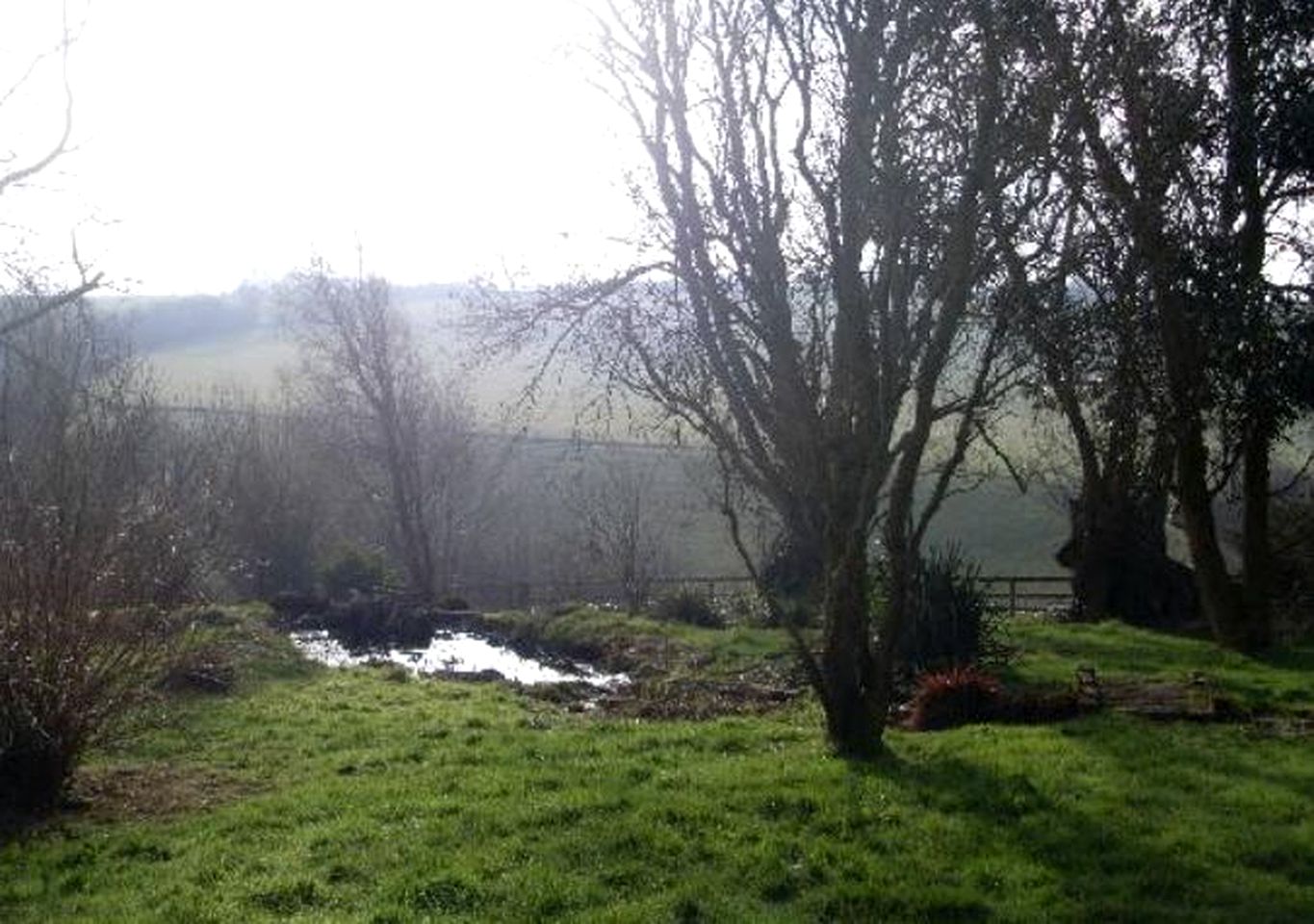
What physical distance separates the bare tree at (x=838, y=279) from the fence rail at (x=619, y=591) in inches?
784

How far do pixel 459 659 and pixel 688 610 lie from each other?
5858 mm

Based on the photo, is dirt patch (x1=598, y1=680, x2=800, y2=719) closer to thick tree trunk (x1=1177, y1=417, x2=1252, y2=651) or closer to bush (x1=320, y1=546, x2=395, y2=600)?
thick tree trunk (x1=1177, y1=417, x2=1252, y2=651)

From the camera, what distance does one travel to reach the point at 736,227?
1176 cm

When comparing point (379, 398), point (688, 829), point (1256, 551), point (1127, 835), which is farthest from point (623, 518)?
point (1127, 835)

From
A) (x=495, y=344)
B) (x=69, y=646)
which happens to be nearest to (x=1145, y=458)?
(x=495, y=344)

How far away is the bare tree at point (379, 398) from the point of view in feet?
133

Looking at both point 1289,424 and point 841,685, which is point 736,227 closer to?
point 841,685

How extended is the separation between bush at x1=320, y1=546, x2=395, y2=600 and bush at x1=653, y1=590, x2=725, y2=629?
7988 mm

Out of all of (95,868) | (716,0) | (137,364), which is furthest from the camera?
(137,364)

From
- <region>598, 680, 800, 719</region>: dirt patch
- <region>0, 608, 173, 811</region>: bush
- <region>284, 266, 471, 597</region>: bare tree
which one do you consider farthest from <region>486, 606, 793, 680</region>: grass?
<region>0, 608, 173, 811</region>: bush

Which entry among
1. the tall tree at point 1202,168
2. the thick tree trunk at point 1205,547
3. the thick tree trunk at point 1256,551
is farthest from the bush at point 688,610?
the tall tree at point 1202,168

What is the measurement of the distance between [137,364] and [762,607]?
19781 millimetres

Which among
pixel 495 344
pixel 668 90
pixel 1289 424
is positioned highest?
pixel 668 90

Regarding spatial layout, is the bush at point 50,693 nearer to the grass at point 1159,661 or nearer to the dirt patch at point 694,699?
the dirt patch at point 694,699
